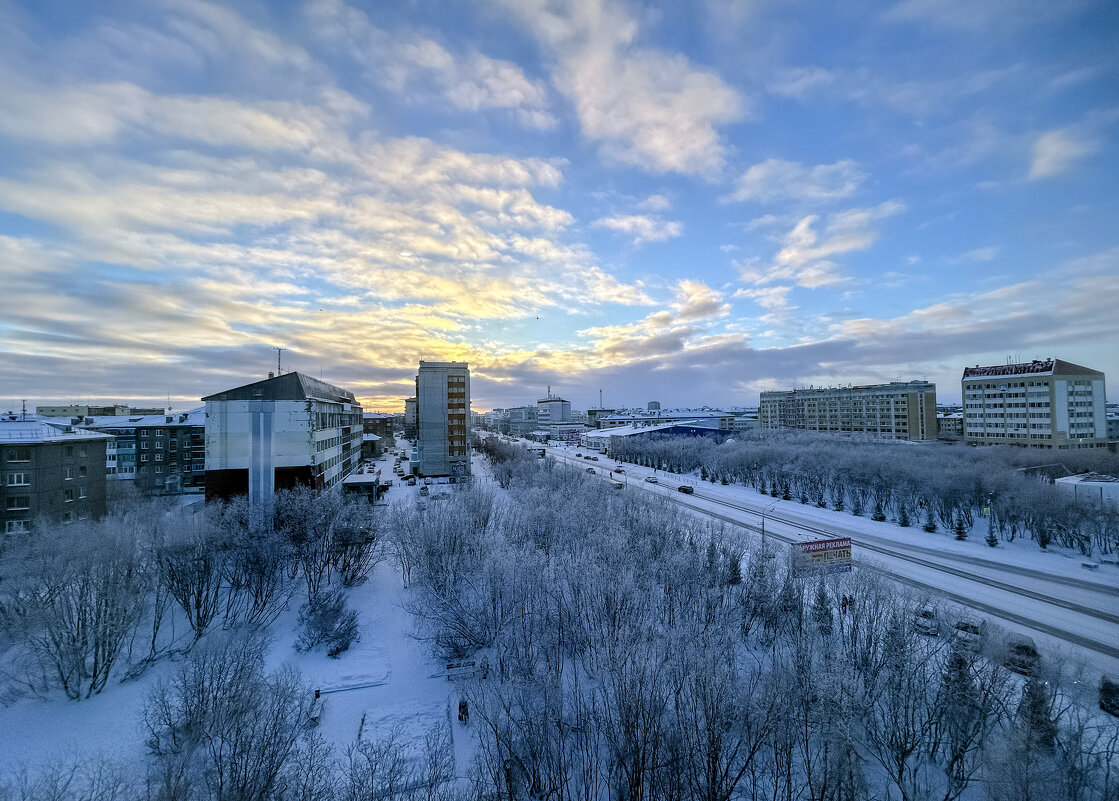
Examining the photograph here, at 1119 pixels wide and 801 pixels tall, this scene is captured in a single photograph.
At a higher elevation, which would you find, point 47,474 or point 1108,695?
point 47,474

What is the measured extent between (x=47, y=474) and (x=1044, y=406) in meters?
107

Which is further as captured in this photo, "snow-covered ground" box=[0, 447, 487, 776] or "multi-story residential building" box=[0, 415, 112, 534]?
"multi-story residential building" box=[0, 415, 112, 534]

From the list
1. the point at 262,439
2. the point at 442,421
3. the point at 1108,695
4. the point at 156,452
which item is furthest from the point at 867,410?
the point at 156,452

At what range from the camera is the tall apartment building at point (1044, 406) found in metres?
59.3

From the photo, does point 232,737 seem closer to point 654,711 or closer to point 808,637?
point 654,711

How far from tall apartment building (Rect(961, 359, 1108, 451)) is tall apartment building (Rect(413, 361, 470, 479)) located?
7535cm

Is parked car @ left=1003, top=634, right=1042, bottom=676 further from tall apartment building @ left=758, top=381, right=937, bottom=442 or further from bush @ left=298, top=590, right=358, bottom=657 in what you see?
tall apartment building @ left=758, top=381, right=937, bottom=442

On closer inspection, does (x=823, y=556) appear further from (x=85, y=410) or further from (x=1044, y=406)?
(x=85, y=410)

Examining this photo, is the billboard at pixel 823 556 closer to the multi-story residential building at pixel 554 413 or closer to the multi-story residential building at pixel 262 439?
the multi-story residential building at pixel 262 439

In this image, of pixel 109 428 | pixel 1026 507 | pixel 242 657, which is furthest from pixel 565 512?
pixel 109 428

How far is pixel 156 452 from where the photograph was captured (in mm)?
57250

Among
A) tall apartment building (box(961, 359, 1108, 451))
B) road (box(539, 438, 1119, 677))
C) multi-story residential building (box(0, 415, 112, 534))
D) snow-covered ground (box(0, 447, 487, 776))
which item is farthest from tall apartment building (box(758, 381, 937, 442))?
multi-story residential building (box(0, 415, 112, 534))

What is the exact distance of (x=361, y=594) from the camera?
2616 centimetres

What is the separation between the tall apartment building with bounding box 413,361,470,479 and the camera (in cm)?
5997
